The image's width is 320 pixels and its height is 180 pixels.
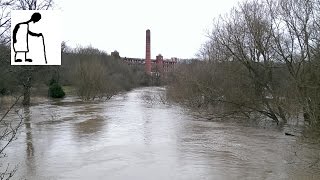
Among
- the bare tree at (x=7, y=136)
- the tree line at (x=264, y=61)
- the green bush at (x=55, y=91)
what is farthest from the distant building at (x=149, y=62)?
the bare tree at (x=7, y=136)

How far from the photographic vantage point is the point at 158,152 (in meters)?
14.0

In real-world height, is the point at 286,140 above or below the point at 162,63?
below

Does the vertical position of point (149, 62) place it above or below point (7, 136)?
above

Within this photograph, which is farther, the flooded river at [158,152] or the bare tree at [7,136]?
A: the flooded river at [158,152]

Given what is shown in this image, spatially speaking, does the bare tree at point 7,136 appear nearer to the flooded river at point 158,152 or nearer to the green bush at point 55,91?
the flooded river at point 158,152

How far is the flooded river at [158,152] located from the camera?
11250 mm

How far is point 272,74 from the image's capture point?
24172 mm

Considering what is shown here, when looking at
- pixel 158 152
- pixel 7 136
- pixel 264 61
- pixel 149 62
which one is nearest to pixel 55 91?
pixel 264 61

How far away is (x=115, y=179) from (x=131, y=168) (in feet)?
4.11

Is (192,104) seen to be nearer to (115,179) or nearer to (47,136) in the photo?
(47,136)

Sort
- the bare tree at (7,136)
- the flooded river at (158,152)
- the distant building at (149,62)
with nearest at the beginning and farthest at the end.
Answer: the bare tree at (7,136) → the flooded river at (158,152) → the distant building at (149,62)

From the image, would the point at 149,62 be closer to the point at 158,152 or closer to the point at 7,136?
the point at 158,152

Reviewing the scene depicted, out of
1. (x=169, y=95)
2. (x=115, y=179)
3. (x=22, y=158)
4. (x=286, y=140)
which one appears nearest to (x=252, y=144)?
(x=286, y=140)

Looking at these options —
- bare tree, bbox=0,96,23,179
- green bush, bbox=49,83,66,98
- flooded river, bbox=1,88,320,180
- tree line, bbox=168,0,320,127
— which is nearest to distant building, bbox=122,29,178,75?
green bush, bbox=49,83,66,98
